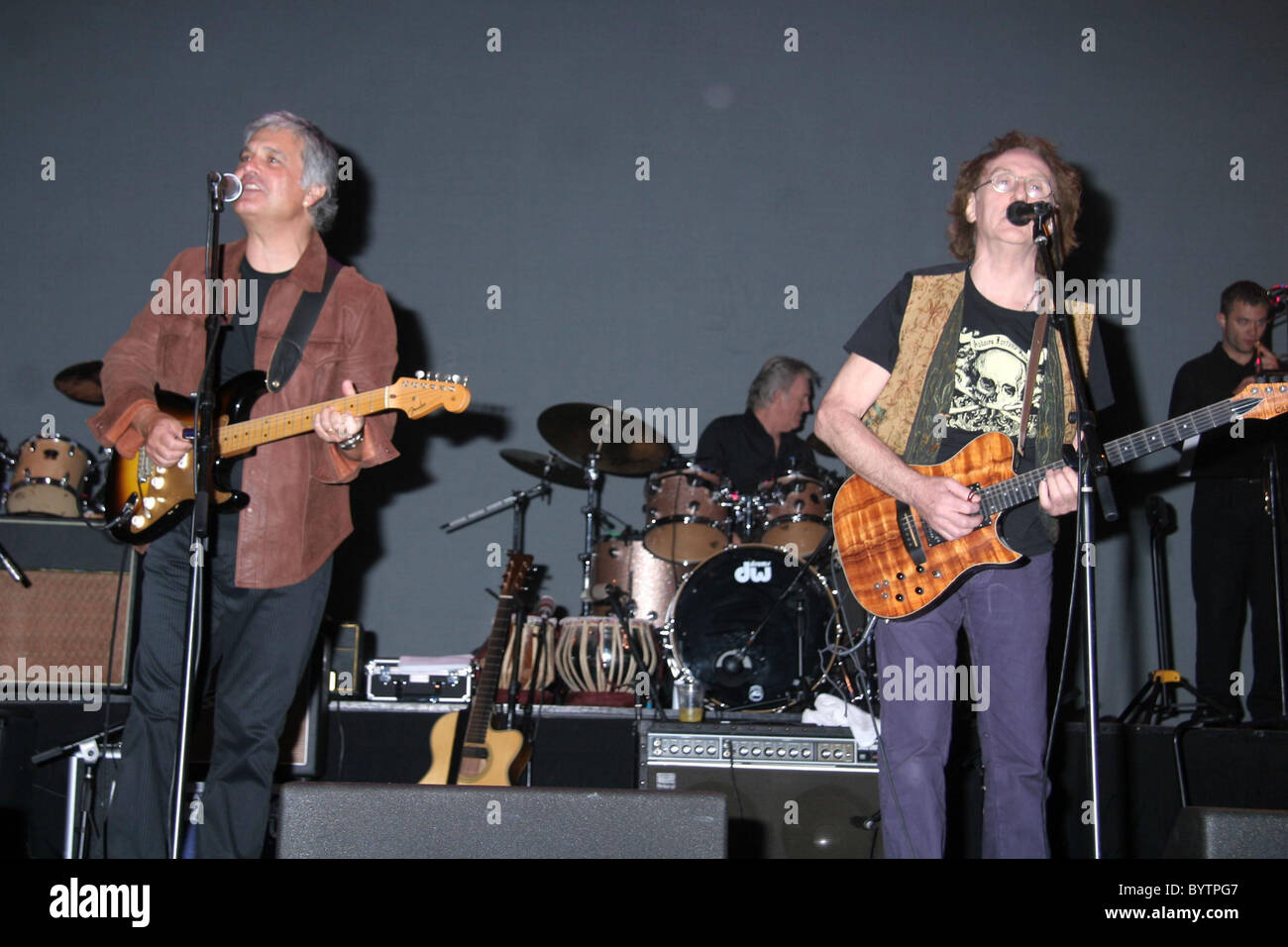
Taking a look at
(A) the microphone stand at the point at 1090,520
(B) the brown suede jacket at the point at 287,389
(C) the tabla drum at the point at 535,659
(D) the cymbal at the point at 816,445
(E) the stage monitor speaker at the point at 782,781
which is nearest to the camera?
(A) the microphone stand at the point at 1090,520

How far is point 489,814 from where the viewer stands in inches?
66.1

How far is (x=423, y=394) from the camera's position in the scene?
10.9ft

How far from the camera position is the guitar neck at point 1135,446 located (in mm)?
2830

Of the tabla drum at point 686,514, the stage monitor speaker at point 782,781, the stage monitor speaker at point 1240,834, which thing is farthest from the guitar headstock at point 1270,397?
the tabla drum at point 686,514

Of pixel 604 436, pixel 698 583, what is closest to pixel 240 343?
pixel 698 583

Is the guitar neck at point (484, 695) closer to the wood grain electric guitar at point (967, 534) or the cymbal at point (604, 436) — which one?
the cymbal at point (604, 436)

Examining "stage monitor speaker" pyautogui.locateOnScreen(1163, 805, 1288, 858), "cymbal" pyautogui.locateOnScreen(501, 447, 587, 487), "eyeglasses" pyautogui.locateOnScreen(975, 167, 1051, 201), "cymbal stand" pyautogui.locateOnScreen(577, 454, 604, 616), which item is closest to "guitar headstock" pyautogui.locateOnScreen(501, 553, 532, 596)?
"cymbal stand" pyautogui.locateOnScreen(577, 454, 604, 616)

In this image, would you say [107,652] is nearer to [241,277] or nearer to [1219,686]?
[241,277]

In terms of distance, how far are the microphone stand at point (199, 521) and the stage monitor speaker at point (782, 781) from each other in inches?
81.0

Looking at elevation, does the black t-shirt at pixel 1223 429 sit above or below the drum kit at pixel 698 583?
above

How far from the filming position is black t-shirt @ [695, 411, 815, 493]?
6.37m
